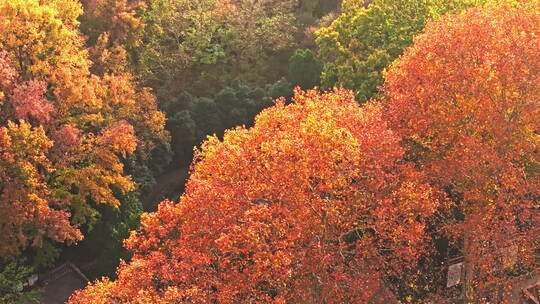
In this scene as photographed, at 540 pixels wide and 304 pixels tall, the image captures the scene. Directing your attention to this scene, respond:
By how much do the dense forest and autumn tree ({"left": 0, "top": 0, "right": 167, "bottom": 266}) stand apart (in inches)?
4.2

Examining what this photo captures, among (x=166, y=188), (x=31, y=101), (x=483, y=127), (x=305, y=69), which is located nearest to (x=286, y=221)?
(x=483, y=127)

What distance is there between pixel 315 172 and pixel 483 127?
26.7 ft

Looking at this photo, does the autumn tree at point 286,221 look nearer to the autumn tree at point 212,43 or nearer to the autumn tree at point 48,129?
the autumn tree at point 48,129

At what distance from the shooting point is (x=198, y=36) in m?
46.6

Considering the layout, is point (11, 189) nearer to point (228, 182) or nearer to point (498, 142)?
point (228, 182)

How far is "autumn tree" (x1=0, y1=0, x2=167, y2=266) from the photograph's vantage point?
2741 centimetres

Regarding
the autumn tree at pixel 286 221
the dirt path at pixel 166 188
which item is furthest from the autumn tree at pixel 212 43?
the autumn tree at pixel 286 221

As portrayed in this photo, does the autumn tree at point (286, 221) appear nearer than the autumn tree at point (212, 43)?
Yes

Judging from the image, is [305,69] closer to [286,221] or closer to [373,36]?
[373,36]

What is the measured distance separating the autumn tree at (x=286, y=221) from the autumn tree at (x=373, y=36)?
13.0 m

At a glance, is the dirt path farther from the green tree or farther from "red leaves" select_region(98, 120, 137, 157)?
the green tree

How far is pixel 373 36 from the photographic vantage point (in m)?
36.4

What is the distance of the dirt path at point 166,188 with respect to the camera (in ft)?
138

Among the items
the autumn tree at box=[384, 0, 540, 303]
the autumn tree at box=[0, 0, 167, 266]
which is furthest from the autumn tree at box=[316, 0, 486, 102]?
the autumn tree at box=[0, 0, 167, 266]
